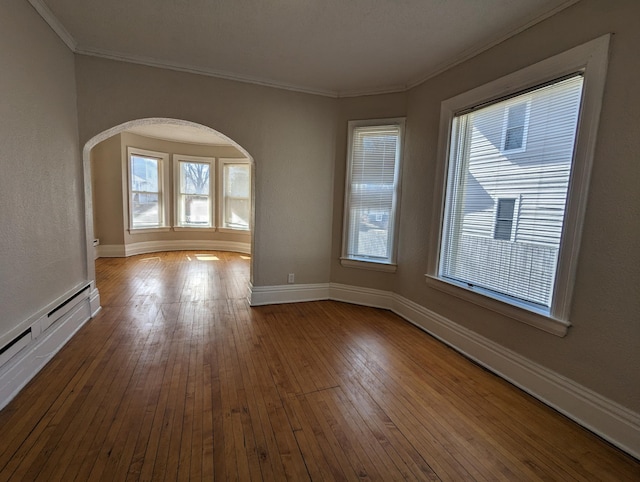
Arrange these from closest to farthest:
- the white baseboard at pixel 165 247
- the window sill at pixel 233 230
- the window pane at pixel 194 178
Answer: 1. the white baseboard at pixel 165 247
2. the window pane at pixel 194 178
3. the window sill at pixel 233 230

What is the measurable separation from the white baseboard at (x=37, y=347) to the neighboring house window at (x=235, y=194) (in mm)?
4890

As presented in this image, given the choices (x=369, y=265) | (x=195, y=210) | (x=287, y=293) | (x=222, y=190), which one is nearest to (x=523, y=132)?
(x=369, y=265)

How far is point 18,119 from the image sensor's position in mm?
1995

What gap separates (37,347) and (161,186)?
573cm

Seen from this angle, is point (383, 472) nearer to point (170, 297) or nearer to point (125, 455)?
point (125, 455)

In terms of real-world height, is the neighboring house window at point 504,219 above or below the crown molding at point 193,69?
below

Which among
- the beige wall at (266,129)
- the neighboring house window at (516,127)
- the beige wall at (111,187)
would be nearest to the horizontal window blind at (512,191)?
the neighboring house window at (516,127)

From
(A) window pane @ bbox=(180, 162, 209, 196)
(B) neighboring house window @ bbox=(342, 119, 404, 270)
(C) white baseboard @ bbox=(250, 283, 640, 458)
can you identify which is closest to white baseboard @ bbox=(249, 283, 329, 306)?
(C) white baseboard @ bbox=(250, 283, 640, 458)

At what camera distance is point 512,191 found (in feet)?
7.68

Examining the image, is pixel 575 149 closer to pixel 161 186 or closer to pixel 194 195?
pixel 194 195

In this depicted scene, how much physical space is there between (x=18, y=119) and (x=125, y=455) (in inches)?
89.7

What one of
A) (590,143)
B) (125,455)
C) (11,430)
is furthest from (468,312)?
(11,430)

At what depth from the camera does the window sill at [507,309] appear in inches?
78.1

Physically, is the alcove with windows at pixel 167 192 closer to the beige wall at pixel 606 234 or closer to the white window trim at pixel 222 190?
the white window trim at pixel 222 190
